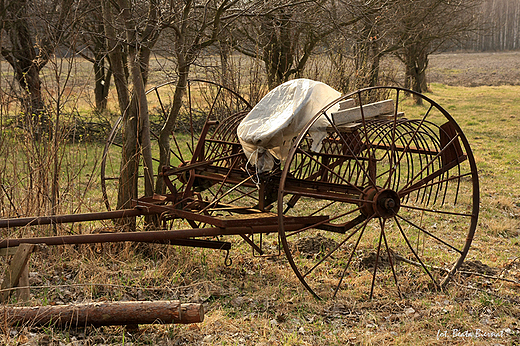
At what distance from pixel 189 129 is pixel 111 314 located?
332 inches

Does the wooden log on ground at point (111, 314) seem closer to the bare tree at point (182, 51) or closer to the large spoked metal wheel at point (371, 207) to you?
the large spoked metal wheel at point (371, 207)

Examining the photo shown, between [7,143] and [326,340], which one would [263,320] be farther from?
[7,143]

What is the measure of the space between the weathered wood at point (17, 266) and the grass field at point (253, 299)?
0.54 feet

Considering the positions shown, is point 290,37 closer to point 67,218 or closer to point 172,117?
point 172,117

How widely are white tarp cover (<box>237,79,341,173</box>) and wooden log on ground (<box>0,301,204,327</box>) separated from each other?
1354mm

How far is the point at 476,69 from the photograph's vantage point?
3578cm

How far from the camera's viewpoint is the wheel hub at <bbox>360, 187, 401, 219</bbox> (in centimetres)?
409

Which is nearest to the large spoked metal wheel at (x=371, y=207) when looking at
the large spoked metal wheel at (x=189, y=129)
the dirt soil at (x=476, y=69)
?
the large spoked metal wheel at (x=189, y=129)

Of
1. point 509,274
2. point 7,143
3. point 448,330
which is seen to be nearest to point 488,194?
point 509,274

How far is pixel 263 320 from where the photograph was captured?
3781 millimetres

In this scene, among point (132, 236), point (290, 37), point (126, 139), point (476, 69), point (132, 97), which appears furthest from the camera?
point (476, 69)

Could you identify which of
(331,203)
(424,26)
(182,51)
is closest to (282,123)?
(331,203)

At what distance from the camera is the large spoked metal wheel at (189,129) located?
510cm

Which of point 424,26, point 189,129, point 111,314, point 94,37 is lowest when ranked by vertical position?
point 111,314
